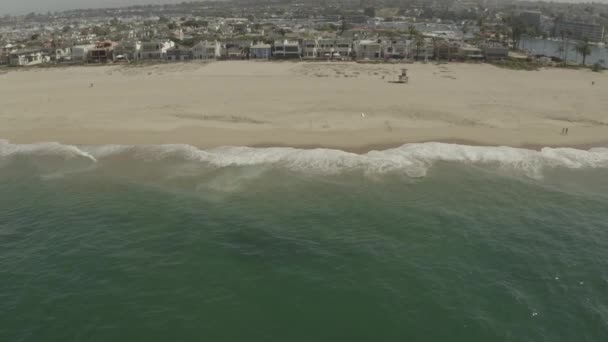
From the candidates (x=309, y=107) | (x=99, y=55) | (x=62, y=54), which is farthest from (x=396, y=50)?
(x=62, y=54)

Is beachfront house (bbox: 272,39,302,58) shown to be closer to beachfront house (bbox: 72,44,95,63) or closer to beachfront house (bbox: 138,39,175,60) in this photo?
beachfront house (bbox: 138,39,175,60)

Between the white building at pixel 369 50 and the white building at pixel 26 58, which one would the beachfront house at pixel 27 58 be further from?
the white building at pixel 369 50

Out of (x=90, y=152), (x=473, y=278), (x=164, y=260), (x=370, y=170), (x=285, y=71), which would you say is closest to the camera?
(x=473, y=278)

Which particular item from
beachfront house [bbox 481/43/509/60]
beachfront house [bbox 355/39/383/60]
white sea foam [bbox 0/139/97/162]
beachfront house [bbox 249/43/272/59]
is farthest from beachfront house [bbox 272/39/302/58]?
white sea foam [bbox 0/139/97/162]

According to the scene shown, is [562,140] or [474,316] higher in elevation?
[562,140]

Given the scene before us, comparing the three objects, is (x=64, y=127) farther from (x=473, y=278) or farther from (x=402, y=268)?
(x=473, y=278)

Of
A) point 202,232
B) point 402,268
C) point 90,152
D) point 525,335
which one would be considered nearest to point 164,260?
point 202,232

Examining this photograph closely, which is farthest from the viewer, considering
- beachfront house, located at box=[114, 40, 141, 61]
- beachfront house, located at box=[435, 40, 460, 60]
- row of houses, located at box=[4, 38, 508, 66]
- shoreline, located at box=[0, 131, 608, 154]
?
beachfront house, located at box=[114, 40, 141, 61]
